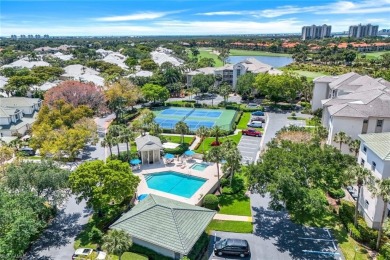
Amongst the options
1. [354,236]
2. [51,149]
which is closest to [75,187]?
[51,149]

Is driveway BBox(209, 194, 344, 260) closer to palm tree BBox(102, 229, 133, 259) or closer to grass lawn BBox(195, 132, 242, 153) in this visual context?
palm tree BBox(102, 229, 133, 259)

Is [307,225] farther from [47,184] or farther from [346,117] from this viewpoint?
[47,184]

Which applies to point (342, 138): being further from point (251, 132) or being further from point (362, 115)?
point (251, 132)

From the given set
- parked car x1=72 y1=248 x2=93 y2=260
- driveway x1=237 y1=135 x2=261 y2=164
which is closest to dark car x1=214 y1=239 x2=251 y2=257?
parked car x1=72 y1=248 x2=93 y2=260

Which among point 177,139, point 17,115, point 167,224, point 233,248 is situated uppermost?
point 17,115

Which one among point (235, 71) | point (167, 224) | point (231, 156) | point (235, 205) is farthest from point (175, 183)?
point (235, 71)

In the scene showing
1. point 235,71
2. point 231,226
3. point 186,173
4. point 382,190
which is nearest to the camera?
point 382,190

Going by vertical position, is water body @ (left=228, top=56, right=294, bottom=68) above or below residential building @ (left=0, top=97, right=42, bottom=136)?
above
